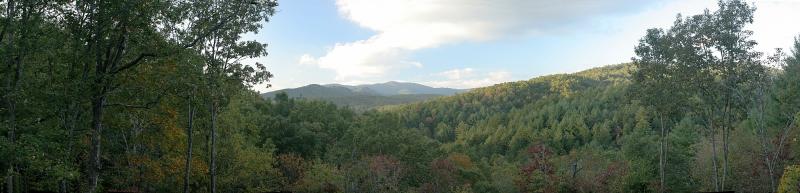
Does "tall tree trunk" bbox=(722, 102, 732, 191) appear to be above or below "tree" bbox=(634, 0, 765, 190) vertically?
below

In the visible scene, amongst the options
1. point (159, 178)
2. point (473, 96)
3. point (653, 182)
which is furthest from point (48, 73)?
point (473, 96)

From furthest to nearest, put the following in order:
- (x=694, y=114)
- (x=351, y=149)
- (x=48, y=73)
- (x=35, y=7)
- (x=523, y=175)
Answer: (x=351, y=149)
(x=523, y=175)
(x=694, y=114)
(x=48, y=73)
(x=35, y=7)

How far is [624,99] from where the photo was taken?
29.8 metres

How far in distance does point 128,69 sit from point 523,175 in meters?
25.6

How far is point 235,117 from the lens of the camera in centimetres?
2858

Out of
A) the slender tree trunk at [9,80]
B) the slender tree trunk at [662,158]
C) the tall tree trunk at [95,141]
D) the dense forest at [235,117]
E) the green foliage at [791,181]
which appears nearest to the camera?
the slender tree trunk at [9,80]

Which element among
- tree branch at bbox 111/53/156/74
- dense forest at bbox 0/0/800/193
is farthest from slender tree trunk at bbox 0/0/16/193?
tree branch at bbox 111/53/156/74

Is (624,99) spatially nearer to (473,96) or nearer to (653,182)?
(653,182)

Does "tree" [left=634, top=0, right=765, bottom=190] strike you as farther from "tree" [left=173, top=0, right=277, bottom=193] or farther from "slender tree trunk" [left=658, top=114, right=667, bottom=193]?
"tree" [left=173, top=0, right=277, bottom=193]

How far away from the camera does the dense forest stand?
40.4 feet

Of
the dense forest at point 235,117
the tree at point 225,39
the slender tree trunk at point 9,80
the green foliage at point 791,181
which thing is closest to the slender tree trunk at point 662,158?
the dense forest at point 235,117

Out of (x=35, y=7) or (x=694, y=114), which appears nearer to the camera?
(x=35, y=7)

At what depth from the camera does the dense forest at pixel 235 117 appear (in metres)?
12.3

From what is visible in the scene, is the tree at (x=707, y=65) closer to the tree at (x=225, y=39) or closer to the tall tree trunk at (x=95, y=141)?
the tree at (x=225, y=39)
